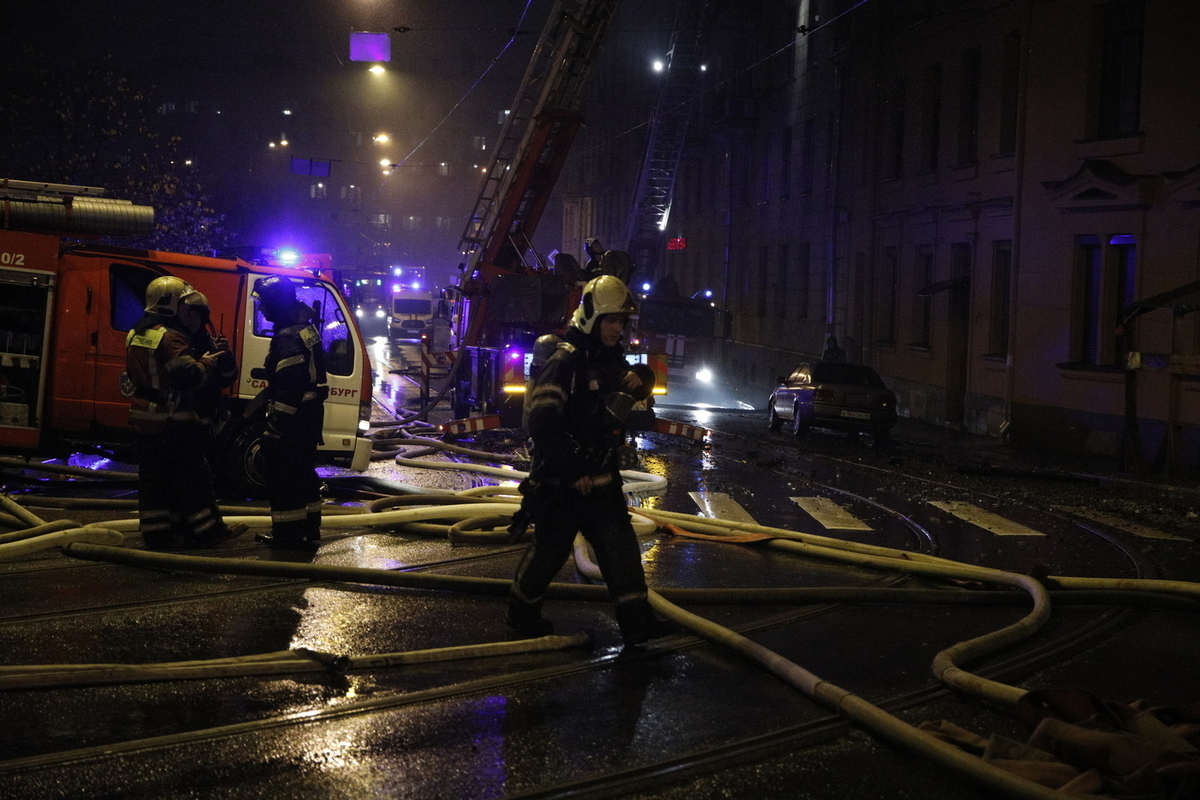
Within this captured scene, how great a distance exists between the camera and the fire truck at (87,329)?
427 inches

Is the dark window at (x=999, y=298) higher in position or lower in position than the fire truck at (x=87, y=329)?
higher

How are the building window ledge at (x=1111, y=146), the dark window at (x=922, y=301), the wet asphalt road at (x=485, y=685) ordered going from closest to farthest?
the wet asphalt road at (x=485, y=685), the building window ledge at (x=1111, y=146), the dark window at (x=922, y=301)

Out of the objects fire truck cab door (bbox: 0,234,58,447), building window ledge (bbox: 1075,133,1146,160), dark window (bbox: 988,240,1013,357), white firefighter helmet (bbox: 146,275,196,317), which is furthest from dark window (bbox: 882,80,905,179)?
white firefighter helmet (bbox: 146,275,196,317)

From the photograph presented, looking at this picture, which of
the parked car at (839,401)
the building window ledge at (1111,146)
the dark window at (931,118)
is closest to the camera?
the building window ledge at (1111,146)

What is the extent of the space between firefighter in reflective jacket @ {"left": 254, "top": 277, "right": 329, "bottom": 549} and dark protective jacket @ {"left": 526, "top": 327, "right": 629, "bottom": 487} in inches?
116

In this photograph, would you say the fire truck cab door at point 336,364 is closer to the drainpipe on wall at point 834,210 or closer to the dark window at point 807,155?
the drainpipe on wall at point 834,210

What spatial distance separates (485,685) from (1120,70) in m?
18.1

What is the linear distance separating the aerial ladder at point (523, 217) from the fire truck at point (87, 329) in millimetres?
6188

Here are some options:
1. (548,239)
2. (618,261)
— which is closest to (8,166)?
(618,261)

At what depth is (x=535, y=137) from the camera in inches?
733

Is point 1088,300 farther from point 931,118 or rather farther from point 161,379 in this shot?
point 161,379

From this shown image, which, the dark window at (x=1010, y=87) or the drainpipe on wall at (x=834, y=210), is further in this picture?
the drainpipe on wall at (x=834, y=210)

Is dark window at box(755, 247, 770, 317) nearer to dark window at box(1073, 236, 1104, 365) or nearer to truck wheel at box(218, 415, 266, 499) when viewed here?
dark window at box(1073, 236, 1104, 365)

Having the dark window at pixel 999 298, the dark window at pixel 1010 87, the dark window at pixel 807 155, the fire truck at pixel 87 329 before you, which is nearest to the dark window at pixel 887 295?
the dark window at pixel 999 298
